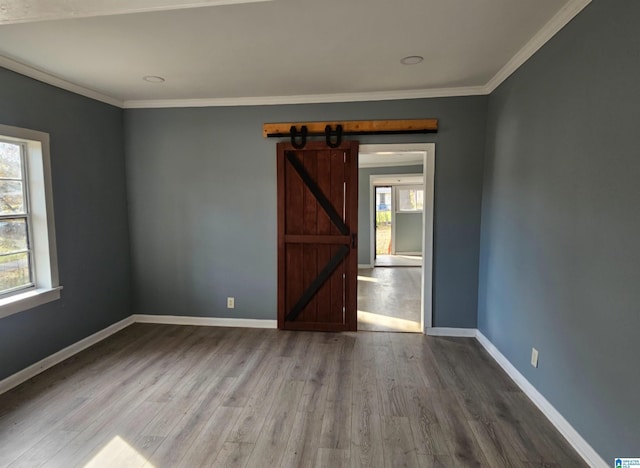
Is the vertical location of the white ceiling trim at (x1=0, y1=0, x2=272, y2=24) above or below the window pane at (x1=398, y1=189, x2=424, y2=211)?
above

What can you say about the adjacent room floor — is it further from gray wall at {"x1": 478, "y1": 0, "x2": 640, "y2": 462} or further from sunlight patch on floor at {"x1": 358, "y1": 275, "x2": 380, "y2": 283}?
gray wall at {"x1": 478, "y1": 0, "x2": 640, "y2": 462}

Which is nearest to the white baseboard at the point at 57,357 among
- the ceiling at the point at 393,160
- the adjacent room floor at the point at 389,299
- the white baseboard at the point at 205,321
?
the white baseboard at the point at 205,321

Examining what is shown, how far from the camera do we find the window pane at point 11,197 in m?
2.79

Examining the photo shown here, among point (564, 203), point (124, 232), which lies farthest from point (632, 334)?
point (124, 232)

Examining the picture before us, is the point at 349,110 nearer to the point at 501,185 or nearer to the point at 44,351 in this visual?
the point at 501,185

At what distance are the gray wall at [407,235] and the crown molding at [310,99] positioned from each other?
6342 millimetres

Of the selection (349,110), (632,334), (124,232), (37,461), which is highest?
(349,110)

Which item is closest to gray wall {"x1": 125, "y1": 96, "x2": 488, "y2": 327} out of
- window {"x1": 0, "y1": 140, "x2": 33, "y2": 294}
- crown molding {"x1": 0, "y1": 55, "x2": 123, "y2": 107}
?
crown molding {"x1": 0, "y1": 55, "x2": 123, "y2": 107}

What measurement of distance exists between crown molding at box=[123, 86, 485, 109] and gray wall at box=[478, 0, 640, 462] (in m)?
0.66

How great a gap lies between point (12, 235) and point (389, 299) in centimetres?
447

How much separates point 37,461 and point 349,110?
369 cm

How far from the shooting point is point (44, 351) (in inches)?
118

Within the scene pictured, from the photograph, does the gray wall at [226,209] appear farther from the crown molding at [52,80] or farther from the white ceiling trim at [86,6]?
the white ceiling trim at [86,6]

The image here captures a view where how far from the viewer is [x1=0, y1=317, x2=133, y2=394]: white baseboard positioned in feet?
8.86
